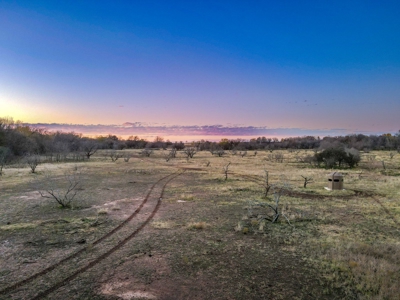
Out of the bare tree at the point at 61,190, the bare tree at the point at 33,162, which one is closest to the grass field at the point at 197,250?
the bare tree at the point at 61,190

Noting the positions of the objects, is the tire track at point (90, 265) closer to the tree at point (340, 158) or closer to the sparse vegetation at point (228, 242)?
the sparse vegetation at point (228, 242)

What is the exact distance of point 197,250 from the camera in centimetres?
739

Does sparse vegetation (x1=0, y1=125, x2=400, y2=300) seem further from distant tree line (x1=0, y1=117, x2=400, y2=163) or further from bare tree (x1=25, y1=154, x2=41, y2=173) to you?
distant tree line (x1=0, y1=117, x2=400, y2=163)

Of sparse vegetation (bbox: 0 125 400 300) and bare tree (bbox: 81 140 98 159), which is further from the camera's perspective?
bare tree (bbox: 81 140 98 159)

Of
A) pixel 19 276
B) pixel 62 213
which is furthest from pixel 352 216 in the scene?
pixel 62 213

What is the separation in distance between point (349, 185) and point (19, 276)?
19743mm

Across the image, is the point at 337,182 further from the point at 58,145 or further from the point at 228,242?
the point at 58,145

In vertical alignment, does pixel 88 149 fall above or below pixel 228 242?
above

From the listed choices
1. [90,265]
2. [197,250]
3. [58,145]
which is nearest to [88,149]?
[58,145]

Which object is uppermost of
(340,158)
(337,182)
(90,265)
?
(340,158)

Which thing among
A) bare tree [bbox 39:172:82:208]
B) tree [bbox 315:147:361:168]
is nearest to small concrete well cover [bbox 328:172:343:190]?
tree [bbox 315:147:361:168]

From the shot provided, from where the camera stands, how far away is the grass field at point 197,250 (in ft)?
17.7

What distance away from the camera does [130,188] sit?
17.7 meters

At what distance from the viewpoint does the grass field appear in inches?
212
